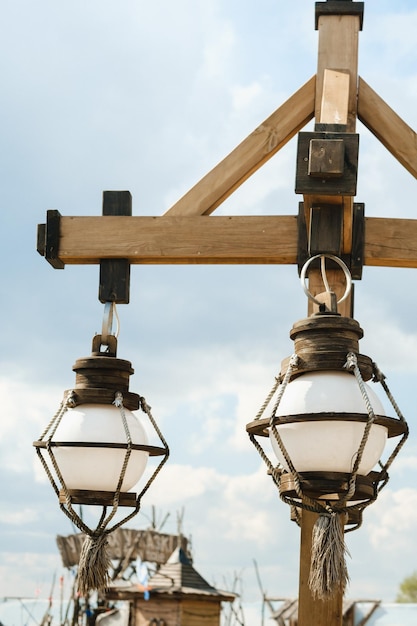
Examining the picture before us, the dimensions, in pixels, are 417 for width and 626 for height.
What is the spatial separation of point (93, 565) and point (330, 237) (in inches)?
51.5

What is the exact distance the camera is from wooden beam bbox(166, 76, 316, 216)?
365 centimetres

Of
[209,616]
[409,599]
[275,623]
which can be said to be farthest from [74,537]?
[409,599]

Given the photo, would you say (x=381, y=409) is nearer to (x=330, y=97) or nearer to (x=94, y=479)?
(x=94, y=479)

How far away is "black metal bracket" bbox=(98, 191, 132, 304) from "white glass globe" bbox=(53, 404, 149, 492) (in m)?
0.44

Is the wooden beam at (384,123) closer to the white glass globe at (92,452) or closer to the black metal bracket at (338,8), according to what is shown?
the black metal bracket at (338,8)

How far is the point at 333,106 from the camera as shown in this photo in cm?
345

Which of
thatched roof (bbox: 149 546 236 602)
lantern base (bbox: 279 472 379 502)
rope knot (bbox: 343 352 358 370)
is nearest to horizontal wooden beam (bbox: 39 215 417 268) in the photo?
rope knot (bbox: 343 352 358 370)

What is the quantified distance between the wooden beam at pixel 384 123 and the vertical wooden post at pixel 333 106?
0.10m

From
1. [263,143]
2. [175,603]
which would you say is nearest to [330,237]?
[263,143]

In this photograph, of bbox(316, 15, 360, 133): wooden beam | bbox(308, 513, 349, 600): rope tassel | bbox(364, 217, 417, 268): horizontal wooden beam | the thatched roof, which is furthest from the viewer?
the thatched roof

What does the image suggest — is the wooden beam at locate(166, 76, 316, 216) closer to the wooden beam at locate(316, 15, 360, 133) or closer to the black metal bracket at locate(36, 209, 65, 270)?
the wooden beam at locate(316, 15, 360, 133)

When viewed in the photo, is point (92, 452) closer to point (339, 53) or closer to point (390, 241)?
point (390, 241)

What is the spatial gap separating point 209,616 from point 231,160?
28.4 ft

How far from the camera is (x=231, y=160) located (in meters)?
3.69
